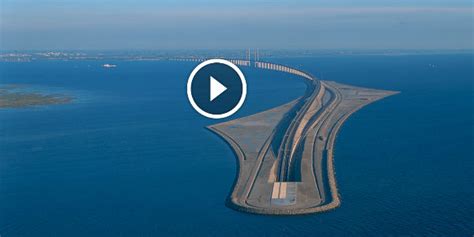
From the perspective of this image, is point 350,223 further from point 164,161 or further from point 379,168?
point 164,161

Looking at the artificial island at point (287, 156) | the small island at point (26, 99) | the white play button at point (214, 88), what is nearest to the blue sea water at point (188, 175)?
the artificial island at point (287, 156)

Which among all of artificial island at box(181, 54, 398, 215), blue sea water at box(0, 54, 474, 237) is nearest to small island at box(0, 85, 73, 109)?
blue sea water at box(0, 54, 474, 237)

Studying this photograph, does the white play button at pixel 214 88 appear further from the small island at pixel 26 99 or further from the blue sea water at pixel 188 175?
the small island at pixel 26 99

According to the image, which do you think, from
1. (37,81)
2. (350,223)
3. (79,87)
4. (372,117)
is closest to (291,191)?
(350,223)

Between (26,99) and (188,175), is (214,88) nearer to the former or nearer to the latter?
(188,175)

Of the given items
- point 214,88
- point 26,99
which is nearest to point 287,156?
point 214,88

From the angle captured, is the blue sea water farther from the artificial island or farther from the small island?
the small island
